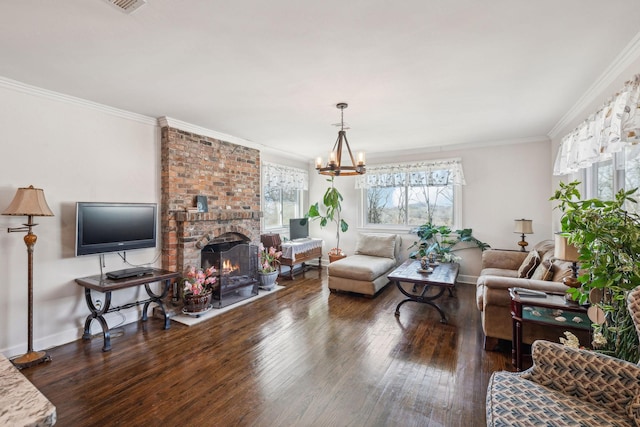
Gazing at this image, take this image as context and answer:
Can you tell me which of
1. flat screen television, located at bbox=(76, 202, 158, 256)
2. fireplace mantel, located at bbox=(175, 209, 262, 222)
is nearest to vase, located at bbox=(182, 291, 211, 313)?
flat screen television, located at bbox=(76, 202, 158, 256)

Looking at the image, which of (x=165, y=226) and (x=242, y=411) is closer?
(x=242, y=411)

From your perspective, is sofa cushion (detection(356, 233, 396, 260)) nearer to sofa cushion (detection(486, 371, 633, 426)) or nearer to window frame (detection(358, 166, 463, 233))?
window frame (detection(358, 166, 463, 233))

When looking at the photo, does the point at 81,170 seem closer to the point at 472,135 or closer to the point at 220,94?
the point at 220,94

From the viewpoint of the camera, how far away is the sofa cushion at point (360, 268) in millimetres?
4418

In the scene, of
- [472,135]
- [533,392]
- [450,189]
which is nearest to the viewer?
[533,392]

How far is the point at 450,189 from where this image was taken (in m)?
5.47

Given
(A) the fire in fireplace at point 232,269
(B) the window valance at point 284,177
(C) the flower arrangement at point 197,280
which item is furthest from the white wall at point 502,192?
(C) the flower arrangement at point 197,280

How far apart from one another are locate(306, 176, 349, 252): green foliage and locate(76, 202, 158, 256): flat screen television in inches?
131

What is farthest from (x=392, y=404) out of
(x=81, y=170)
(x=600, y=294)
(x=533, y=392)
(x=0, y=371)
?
(x=81, y=170)

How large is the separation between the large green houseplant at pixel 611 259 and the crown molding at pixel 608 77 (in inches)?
44.2

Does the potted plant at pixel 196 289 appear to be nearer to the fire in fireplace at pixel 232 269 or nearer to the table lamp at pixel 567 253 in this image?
the fire in fireplace at pixel 232 269

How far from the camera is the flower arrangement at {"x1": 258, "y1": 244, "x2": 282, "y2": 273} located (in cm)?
483

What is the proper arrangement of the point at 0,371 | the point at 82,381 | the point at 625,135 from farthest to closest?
1. the point at 82,381
2. the point at 625,135
3. the point at 0,371

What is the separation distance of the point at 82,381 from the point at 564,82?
482cm
